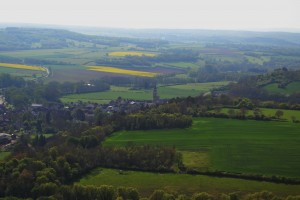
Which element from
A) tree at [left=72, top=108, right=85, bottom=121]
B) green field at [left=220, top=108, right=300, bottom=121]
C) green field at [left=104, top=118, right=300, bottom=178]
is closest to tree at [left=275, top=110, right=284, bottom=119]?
green field at [left=220, top=108, right=300, bottom=121]

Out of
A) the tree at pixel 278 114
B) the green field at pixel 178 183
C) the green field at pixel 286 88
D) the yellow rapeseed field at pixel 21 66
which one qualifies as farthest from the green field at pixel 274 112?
the yellow rapeseed field at pixel 21 66

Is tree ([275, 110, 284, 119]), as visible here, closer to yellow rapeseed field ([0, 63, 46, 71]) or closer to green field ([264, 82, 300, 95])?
green field ([264, 82, 300, 95])

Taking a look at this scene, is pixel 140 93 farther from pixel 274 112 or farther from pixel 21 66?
pixel 21 66

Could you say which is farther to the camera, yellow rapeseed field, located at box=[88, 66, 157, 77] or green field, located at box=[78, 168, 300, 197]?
yellow rapeseed field, located at box=[88, 66, 157, 77]

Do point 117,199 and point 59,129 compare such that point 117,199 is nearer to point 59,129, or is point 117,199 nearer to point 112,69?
point 59,129

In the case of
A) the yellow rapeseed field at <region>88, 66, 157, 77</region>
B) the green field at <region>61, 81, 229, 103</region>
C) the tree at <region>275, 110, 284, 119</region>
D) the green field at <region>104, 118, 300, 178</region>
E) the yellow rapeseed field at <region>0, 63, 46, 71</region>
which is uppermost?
the tree at <region>275, 110, 284, 119</region>

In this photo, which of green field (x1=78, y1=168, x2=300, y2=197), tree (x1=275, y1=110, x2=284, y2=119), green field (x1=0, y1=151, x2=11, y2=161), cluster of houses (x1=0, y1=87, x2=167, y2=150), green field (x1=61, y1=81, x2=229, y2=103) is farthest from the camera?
green field (x1=61, y1=81, x2=229, y2=103)

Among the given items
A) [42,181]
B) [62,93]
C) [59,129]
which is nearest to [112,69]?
[62,93]
